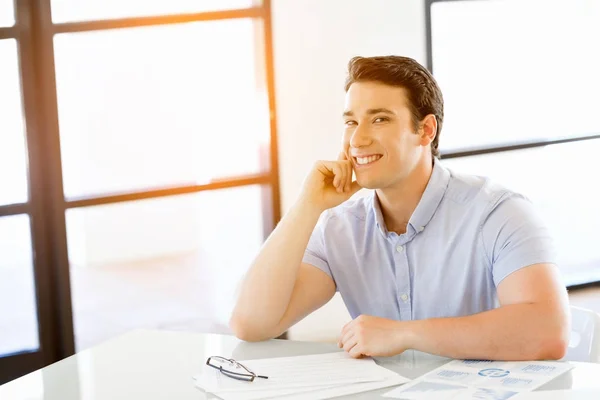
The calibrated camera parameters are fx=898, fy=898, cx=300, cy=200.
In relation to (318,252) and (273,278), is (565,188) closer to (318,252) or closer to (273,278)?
(318,252)

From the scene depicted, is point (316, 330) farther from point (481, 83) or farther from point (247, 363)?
point (247, 363)

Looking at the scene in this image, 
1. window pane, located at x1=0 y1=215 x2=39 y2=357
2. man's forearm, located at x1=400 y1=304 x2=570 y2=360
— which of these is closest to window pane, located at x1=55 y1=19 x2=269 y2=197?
window pane, located at x1=0 y1=215 x2=39 y2=357

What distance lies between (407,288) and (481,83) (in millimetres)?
2543

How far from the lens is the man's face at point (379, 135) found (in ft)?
7.75

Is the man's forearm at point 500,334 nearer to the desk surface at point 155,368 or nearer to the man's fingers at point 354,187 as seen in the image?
the desk surface at point 155,368

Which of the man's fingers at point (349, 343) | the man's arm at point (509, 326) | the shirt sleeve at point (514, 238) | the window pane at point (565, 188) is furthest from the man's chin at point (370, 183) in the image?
the window pane at point (565, 188)

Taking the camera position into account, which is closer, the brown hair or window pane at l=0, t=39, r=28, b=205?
the brown hair

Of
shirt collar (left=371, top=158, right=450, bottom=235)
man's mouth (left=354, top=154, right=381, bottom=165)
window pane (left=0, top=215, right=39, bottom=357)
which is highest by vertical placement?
man's mouth (left=354, top=154, right=381, bottom=165)

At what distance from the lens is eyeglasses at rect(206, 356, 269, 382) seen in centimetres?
181

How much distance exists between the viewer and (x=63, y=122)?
151 inches

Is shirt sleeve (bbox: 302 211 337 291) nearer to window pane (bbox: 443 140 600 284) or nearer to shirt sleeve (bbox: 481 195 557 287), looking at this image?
shirt sleeve (bbox: 481 195 557 287)

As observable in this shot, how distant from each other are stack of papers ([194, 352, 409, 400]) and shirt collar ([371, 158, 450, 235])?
1.62 ft

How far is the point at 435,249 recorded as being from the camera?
229cm

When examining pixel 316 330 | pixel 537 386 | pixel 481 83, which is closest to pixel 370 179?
pixel 537 386
